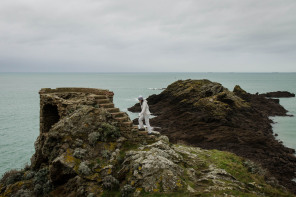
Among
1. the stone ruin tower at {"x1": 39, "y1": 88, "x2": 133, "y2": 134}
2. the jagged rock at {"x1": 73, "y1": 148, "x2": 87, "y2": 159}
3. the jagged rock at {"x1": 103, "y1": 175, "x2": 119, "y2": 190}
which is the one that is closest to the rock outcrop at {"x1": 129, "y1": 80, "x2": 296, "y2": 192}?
the stone ruin tower at {"x1": 39, "y1": 88, "x2": 133, "y2": 134}

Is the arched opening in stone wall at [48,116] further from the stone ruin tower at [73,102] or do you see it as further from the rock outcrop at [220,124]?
the rock outcrop at [220,124]

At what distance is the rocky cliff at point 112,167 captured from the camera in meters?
10.3

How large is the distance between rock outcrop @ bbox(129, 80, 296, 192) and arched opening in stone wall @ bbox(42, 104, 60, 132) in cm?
1501

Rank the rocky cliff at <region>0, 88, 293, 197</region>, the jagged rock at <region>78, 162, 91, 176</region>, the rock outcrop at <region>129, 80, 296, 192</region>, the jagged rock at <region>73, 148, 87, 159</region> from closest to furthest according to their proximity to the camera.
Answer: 1. the rocky cliff at <region>0, 88, 293, 197</region>
2. the jagged rock at <region>78, 162, 91, 176</region>
3. the jagged rock at <region>73, 148, 87, 159</region>
4. the rock outcrop at <region>129, 80, 296, 192</region>

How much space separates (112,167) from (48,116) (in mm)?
8801

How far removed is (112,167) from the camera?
1134cm

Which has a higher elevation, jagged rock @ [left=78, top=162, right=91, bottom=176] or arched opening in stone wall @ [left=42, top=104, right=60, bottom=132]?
arched opening in stone wall @ [left=42, top=104, right=60, bottom=132]

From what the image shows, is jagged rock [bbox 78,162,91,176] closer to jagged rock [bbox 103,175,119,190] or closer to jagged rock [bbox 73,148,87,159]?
jagged rock [bbox 73,148,87,159]

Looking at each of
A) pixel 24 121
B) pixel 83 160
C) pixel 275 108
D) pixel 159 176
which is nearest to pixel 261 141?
pixel 159 176

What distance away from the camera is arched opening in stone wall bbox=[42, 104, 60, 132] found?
670 inches

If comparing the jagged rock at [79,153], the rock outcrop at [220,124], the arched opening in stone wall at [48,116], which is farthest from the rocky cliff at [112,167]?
the rock outcrop at [220,124]

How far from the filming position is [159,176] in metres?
10.4

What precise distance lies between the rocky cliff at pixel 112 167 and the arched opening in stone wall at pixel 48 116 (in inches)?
81.4

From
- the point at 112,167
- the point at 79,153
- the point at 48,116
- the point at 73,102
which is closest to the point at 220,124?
the point at 73,102
